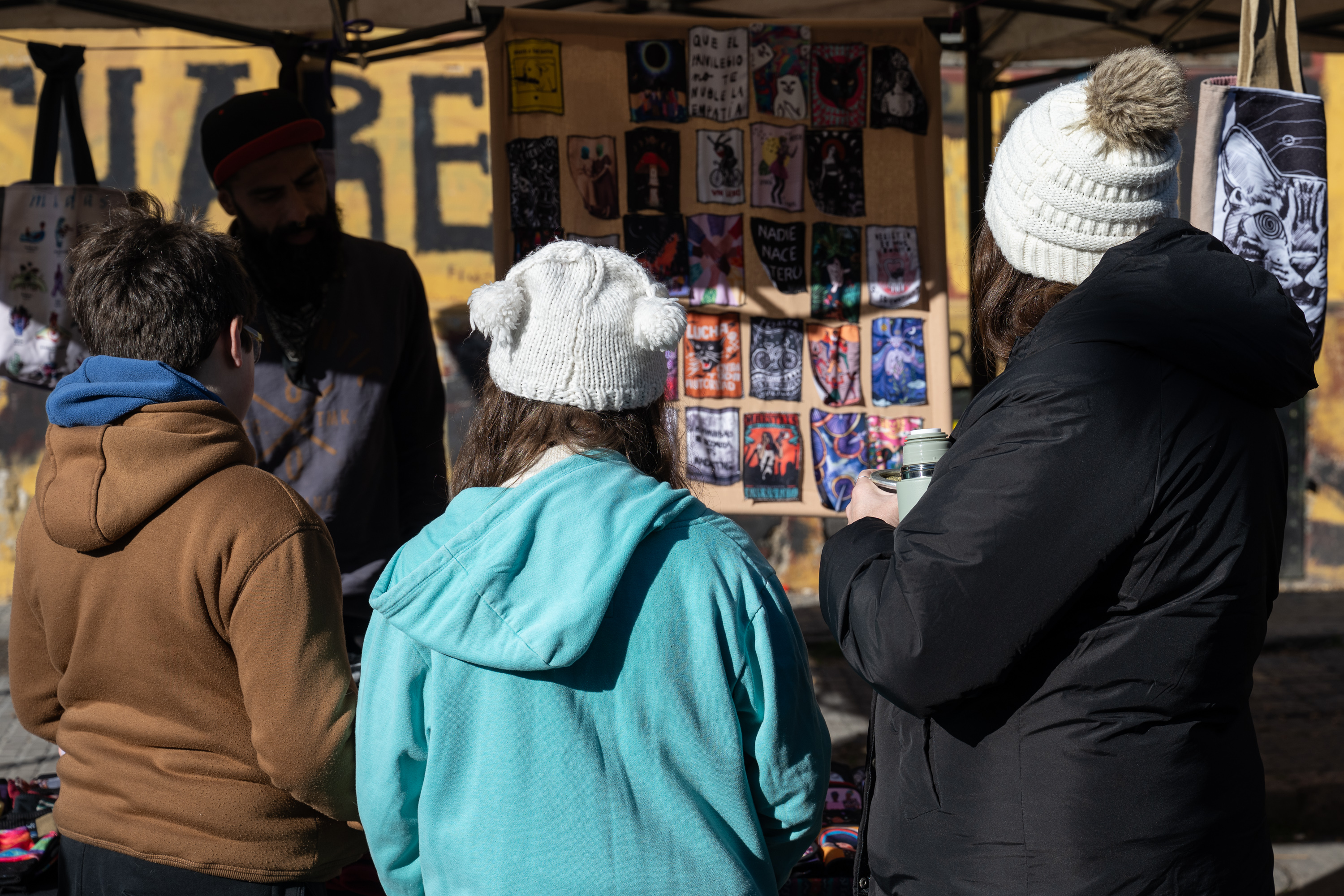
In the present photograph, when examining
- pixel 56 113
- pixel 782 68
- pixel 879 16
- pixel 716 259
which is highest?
pixel 879 16

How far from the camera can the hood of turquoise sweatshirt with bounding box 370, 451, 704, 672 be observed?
125cm

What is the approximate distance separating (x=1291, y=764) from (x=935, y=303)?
9.40ft

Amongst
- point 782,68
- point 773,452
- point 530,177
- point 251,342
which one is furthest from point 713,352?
point 251,342

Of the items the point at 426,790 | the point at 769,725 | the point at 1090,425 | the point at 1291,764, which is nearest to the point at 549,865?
the point at 426,790

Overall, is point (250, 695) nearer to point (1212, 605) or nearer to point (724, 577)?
A: point (724, 577)

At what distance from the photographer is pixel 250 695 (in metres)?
1.57

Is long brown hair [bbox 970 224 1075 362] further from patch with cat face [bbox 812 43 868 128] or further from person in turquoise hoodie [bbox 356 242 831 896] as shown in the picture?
patch with cat face [bbox 812 43 868 128]

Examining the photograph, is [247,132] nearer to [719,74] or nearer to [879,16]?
[719,74]

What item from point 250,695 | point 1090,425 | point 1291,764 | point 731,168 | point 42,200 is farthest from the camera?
point 1291,764

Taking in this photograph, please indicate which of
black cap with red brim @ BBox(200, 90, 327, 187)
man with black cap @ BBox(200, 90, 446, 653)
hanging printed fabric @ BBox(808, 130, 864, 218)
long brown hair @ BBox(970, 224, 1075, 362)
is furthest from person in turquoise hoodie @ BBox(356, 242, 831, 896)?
hanging printed fabric @ BBox(808, 130, 864, 218)

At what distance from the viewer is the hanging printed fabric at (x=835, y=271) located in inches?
138

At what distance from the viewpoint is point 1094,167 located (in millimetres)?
1429

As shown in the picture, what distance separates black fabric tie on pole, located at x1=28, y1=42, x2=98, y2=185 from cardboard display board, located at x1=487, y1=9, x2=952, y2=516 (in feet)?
4.36

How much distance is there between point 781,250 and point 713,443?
27.0 inches
